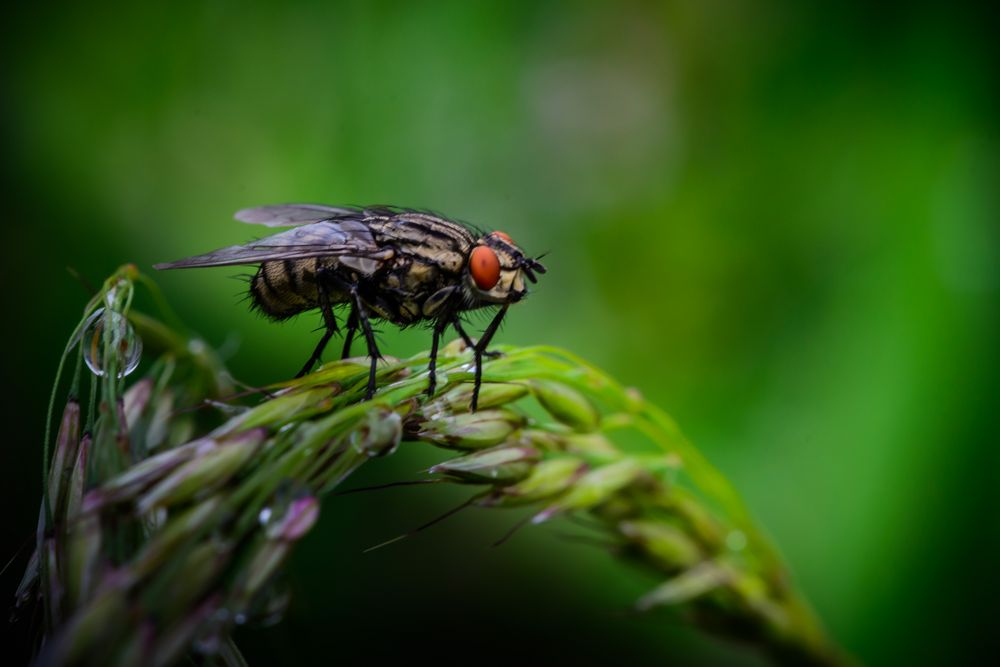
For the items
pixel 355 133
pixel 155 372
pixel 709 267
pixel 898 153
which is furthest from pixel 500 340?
pixel 898 153

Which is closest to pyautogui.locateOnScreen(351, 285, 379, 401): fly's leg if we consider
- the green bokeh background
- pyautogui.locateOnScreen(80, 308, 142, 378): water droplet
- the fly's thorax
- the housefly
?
the housefly

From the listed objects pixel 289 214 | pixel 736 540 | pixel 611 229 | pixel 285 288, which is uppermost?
pixel 289 214

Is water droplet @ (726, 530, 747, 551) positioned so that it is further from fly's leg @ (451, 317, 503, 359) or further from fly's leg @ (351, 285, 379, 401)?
fly's leg @ (351, 285, 379, 401)

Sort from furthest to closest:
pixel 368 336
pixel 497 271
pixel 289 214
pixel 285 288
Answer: pixel 289 214 < pixel 285 288 < pixel 497 271 < pixel 368 336

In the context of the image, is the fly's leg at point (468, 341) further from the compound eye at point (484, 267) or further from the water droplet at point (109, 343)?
the water droplet at point (109, 343)

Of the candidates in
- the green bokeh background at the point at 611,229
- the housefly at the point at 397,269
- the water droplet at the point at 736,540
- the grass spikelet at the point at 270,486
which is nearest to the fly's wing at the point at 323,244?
the housefly at the point at 397,269

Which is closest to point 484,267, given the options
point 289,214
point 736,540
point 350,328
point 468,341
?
point 468,341

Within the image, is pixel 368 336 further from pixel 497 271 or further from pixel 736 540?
pixel 736 540

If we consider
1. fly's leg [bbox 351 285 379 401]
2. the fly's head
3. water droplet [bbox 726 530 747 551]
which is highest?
the fly's head

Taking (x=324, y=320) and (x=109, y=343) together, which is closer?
(x=109, y=343)
